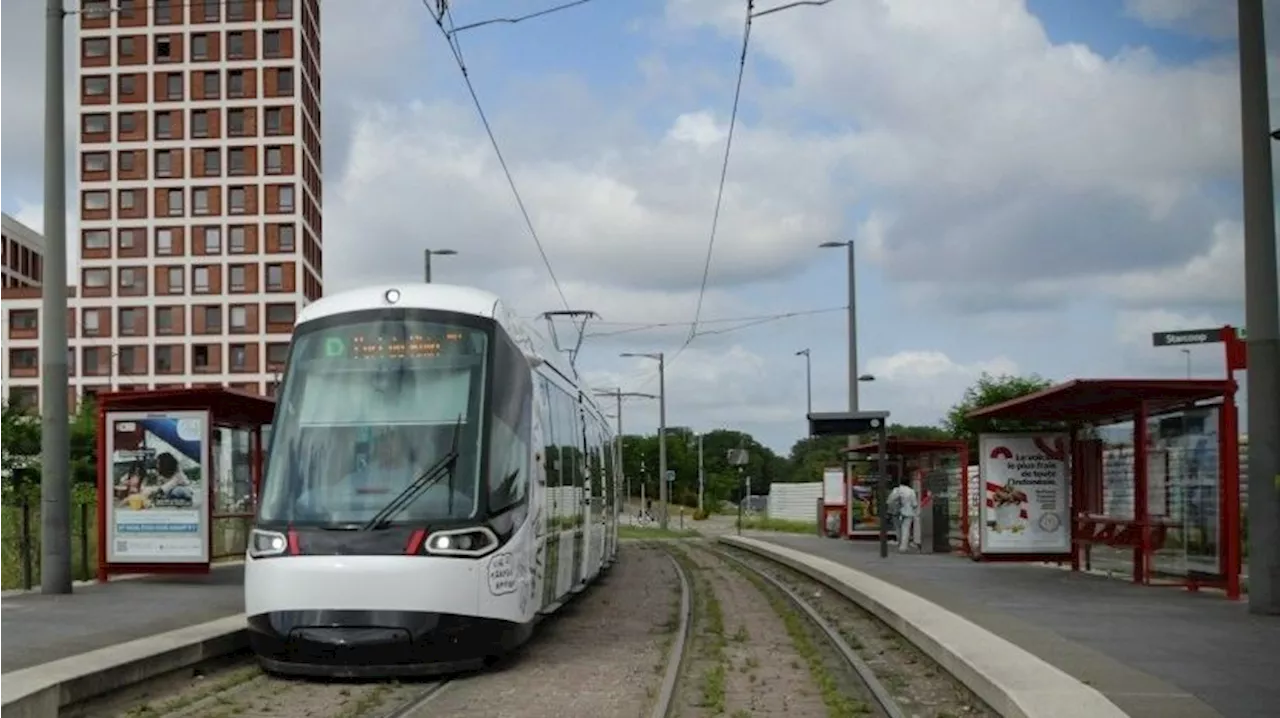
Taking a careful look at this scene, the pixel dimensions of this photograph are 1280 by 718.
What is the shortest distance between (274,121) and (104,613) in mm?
82531

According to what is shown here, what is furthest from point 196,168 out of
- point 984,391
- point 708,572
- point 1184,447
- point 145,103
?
point 1184,447

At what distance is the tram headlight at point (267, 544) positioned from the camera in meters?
11.3

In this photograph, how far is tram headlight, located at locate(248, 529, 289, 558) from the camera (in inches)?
445

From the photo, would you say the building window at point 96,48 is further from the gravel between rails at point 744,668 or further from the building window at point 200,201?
the gravel between rails at point 744,668

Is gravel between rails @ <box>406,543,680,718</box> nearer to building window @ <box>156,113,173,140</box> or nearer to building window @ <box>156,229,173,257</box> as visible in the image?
building window @ <box>156,229,173,257</box>

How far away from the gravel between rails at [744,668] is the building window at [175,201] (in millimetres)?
81289

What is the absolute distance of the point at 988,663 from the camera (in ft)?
35.8

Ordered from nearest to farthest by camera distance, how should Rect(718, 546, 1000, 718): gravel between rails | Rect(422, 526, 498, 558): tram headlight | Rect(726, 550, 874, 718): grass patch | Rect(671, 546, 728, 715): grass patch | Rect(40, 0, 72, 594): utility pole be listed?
Rect(726, 550, 874, 718): grass patch < Rect(718, 546, 1000, 718): gravel between rails < Rect(671, 546, 728, 715): grass patch < Rect(422, 526, 498, 558): tram headlight < Rect(40, 0, 72, 594): utility pole

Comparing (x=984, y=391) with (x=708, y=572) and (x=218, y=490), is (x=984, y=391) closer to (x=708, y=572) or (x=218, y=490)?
(x=708, y=572)

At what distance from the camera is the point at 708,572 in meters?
27.3

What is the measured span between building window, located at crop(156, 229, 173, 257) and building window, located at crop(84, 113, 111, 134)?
7.22 m

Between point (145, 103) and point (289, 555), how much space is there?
89.6m

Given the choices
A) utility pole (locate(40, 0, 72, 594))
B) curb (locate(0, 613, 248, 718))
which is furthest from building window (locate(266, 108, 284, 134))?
curb (locate(0, 613, 248, 718))

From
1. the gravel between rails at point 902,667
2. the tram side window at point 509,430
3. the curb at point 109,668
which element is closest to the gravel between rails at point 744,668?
the gravel between rails at point 902,667
